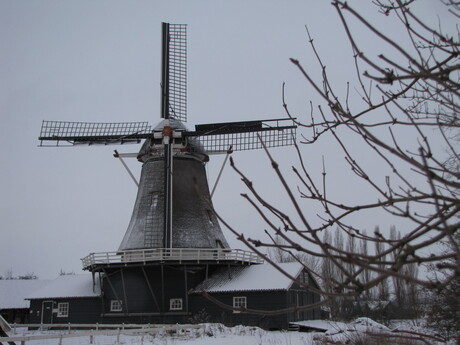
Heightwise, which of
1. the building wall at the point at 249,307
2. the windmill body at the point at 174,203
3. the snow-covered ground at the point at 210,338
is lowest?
the snow-covered ground at the point at 210,338

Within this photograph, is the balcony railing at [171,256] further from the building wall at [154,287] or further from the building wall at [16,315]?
the building wall at [16,315]

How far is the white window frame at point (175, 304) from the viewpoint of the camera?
78.5 ft

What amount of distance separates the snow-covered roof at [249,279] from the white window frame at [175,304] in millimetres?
842

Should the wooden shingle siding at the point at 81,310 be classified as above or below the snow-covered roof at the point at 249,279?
below

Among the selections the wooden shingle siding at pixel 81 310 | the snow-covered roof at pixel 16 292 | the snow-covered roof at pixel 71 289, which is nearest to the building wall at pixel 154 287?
the wooden shingle siding at pixel 81 310

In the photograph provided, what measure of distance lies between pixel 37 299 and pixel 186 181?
33.2ft

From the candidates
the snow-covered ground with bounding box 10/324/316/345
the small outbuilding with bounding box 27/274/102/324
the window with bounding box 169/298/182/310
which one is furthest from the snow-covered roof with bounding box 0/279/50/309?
the snow-covered ground with bounding box 10/324/316/345

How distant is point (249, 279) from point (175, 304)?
352 centimetres

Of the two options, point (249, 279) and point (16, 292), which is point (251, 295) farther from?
point (16, 292)

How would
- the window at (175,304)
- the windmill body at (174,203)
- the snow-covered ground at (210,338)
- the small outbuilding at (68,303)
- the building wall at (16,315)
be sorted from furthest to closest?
the building wall at (16,315) → the small outbuilding at (68,303) → the windmill body at (174,203) → the window at (175,304) → the snow-covered ground at (210,338)

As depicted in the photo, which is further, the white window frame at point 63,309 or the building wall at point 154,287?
the white window frame at point 63,309

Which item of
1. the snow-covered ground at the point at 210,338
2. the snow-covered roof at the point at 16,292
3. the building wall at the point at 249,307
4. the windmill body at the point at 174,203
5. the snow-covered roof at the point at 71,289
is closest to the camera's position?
the snow-covered ground at the point at 210,338

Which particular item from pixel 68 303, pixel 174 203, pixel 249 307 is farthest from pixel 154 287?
pixel 68 303

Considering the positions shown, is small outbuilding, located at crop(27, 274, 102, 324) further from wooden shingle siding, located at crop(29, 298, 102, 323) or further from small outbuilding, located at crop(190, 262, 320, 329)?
small outbuilding, located at crop(190, 262, 320, 329)
